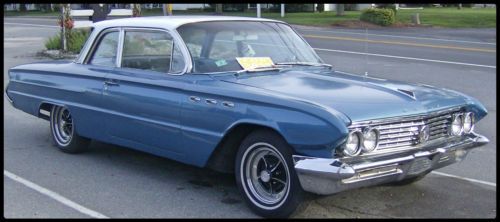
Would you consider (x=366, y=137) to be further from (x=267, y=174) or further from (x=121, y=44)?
(x=121, y=44)

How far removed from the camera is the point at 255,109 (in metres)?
4.92

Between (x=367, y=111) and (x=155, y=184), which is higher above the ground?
(x=367, y=111)

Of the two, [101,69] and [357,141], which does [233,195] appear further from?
[101,69]

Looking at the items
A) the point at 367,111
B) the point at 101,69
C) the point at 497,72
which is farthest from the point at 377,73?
the point at 367,111

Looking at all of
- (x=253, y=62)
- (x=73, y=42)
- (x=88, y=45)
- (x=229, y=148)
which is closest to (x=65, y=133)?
(x=88, y=45)

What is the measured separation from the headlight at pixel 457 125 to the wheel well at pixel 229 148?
156cm

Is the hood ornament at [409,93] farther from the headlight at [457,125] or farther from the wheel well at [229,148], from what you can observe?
the wheel well at [229,148]

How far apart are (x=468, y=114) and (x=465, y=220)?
0.92 metres

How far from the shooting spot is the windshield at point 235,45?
19.0ft

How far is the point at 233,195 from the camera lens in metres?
5.59

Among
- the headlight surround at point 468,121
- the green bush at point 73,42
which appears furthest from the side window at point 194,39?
the green bush at point 73,42

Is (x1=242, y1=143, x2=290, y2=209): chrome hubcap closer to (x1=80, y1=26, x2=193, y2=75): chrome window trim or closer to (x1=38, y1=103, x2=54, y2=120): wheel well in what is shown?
(x1=80, y1=26, x2=193, y2=75): chrome window trim

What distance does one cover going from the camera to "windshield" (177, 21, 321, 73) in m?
5.79

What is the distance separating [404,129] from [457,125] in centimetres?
71
